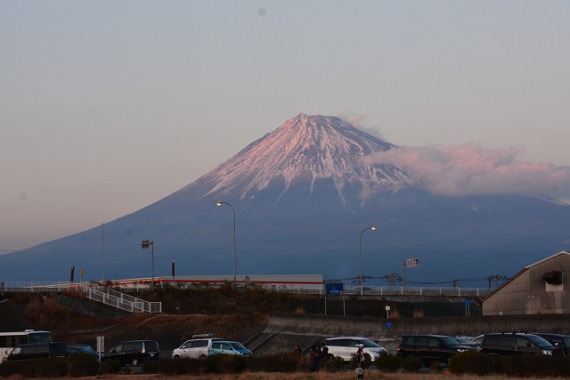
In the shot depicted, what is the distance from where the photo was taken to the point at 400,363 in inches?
1834

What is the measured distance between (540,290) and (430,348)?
2441 cm

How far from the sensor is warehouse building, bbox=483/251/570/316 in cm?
6981

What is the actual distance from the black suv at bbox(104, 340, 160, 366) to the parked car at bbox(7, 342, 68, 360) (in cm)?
247

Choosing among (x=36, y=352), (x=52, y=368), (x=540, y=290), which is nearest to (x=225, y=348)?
(x=52, y=368)

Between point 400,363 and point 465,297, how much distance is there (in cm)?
6385

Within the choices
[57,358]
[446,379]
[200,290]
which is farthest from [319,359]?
[200,290]

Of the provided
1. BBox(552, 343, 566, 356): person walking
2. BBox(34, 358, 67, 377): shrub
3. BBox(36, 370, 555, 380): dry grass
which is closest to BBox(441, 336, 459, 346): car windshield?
BBox(36, 370, 555, 380): dry grass

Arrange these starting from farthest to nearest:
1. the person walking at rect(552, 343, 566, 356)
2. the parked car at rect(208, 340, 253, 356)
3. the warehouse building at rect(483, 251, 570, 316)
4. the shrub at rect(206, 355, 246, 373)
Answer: the warehouse building at rect(483, 251, 570, 316), the parked car at rect(208, 340, 253, 356), the shrub at rect(206, 355, 246, 373), the person walking at rect(552, 343, 566, 356)

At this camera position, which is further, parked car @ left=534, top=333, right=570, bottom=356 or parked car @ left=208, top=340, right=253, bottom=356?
parked car @ left=208, top=340, right=253, bottom=356

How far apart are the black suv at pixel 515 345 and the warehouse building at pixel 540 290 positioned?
23.9 metres

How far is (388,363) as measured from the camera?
4531cm

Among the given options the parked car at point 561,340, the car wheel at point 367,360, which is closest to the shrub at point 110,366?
the car wheel at point 367,360

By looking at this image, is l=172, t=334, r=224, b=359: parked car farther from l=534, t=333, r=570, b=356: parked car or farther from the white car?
l=534, t=333, r=570, b=356: parked car

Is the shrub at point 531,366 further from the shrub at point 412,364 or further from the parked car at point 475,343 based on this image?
the parked car at point 475,343
